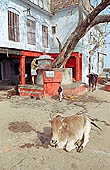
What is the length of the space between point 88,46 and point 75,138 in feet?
43.4

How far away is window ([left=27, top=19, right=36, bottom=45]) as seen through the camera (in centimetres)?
1226

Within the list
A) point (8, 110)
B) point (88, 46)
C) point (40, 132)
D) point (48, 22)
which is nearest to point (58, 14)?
point (48, 22)

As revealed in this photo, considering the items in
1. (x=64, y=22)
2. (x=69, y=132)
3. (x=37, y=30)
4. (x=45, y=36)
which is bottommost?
(x=69, y=132)

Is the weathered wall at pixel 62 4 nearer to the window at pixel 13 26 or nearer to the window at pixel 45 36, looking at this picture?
the window at pixel 45 36

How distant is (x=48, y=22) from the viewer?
14.5 m

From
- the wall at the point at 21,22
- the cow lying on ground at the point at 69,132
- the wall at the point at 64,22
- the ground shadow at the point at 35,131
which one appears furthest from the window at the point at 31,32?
the cow lying on ground at the point at 69,132

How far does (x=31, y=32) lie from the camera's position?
41.2ft

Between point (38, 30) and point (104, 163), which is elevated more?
point (38, 30)

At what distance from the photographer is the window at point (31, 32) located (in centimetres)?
1226

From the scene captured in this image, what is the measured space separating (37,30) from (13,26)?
9.11 feet

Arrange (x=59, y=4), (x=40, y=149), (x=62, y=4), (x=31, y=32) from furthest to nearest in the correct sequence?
(x=59, y=4) → (x=62, y=4) → (x=31, y=32) → (x=40, y=149)

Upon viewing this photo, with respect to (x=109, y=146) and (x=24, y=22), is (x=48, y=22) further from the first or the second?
(x=109, y=146)

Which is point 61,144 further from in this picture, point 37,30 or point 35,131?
point 37,30

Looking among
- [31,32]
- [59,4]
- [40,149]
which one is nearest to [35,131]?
[40,149]
